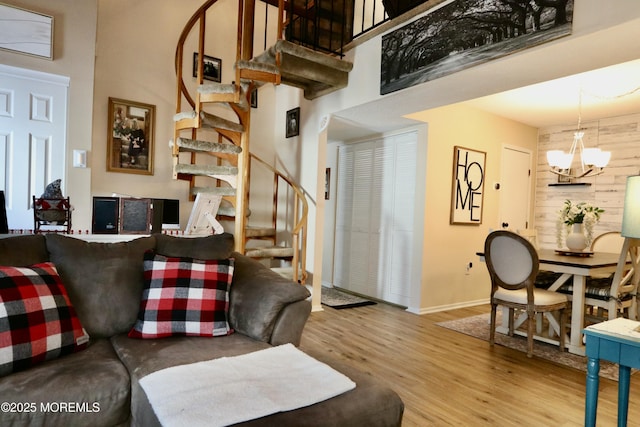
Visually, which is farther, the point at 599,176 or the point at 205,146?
the point at 599,176

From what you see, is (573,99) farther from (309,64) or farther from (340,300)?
(340,300)

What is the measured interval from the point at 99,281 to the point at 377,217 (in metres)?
3.62

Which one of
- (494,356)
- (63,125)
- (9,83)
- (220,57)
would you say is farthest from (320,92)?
(494,356)

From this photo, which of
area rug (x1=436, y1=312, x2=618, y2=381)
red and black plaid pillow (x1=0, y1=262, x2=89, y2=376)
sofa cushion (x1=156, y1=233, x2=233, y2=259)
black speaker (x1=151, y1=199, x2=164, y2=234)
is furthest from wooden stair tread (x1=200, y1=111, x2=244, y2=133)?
area rug (x1=436, y1=312, x2=618, y2=381)

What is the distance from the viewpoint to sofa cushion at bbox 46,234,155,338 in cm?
181

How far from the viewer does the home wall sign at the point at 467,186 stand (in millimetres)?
4555

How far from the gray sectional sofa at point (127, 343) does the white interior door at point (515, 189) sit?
4121mm

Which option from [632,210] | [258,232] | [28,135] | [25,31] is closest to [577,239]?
[632,210]

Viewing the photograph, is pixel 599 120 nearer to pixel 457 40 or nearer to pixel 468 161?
pixel 468 161

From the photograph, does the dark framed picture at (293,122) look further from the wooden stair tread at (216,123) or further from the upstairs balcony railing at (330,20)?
the wooden stair tread at (216,123)

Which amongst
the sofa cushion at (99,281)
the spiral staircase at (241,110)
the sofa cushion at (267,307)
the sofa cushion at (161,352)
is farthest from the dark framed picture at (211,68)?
the sofa cushion at (161,352)

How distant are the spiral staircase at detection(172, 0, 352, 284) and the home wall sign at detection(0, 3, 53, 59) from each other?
3.60ft

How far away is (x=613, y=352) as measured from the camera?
1.51 m

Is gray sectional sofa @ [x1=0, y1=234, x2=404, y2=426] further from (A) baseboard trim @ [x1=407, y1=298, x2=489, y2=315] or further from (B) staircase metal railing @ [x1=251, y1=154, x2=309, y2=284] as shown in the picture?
(A) baseboard trim @ [x1=407, y1=298, x2=489, y2=315]
